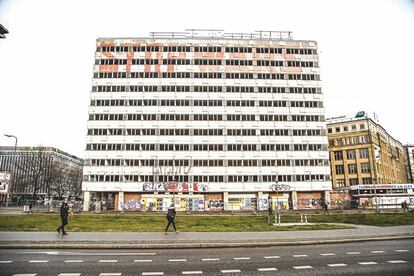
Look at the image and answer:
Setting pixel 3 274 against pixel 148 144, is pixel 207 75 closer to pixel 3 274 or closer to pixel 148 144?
pixel 148 144

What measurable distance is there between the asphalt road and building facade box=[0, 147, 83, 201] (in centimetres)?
972

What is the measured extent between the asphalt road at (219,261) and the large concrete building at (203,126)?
45.7m

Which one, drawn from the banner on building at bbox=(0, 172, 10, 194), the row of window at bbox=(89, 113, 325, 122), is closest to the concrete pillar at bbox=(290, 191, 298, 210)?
the row of window at bbox=(89, 113, 325, 122)

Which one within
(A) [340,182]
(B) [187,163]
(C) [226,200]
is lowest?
(C) [226,200]

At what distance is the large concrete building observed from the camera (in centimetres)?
6056

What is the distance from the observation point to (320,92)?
217ft

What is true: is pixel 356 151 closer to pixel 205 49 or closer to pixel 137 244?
pixel 205 49

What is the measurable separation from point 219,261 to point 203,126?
2030 inches

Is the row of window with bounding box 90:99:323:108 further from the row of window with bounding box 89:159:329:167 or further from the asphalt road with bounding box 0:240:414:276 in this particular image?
the asphalt road with bounding box 0:240:414:276

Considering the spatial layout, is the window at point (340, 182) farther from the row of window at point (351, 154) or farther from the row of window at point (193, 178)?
the row of window at point (193, 178)

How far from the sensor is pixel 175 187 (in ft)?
197

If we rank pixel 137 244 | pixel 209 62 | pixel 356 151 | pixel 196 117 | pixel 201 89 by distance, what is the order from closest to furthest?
pixel 137 244, pixel 196 117, pixel 201 89, pixel 209 62, pixel 356 151

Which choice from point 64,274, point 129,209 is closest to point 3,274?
point 64,274

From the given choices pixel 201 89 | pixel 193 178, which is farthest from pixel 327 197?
pixel 201 89
